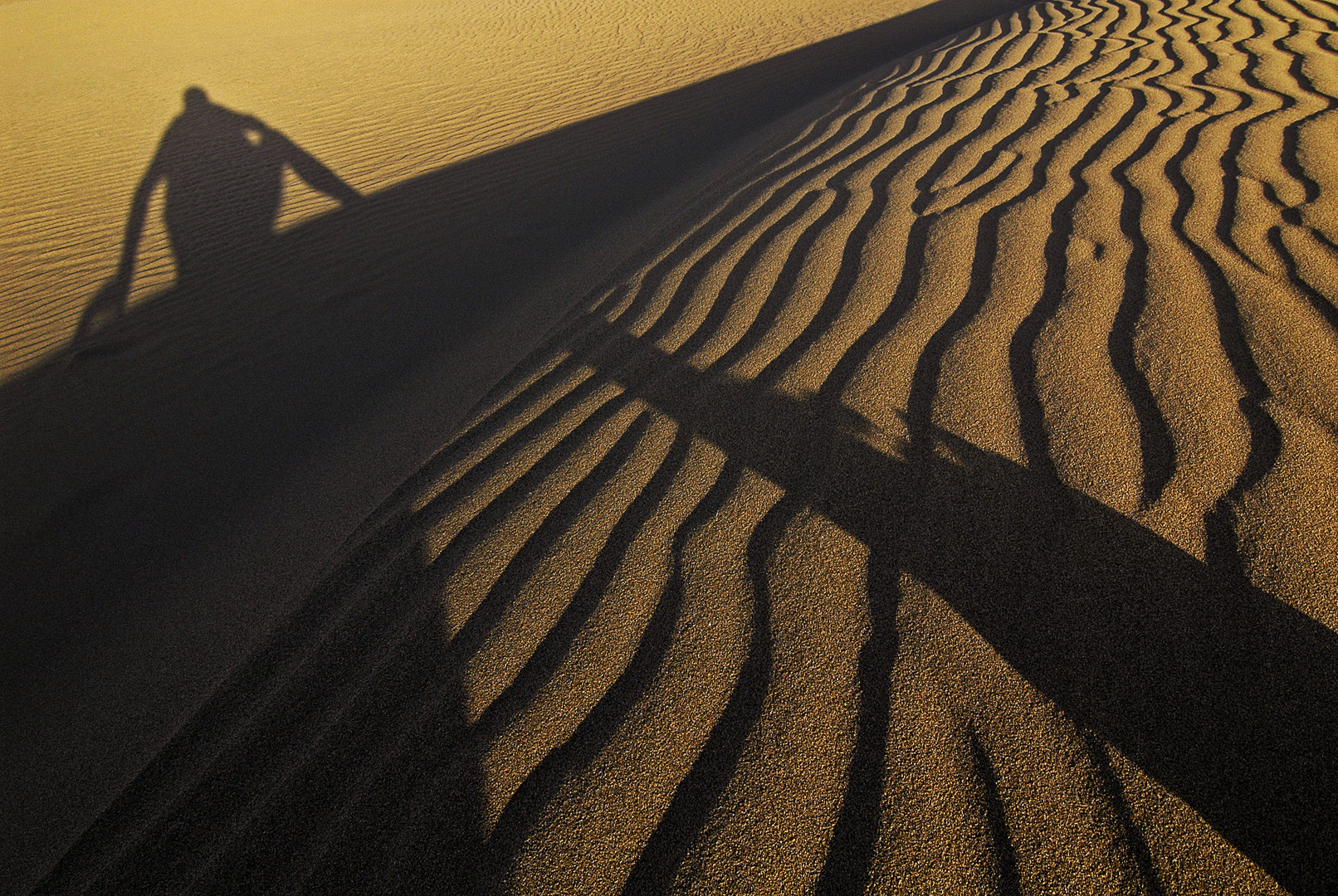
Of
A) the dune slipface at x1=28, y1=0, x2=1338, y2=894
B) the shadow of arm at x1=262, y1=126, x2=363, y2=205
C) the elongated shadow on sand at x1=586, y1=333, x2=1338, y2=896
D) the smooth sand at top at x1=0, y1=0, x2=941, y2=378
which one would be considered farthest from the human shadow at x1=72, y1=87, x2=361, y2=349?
the elongated shadow on sand at x1=586, y1=333, x2=1338, y2=896

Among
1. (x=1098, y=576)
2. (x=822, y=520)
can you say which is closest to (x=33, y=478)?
(x=822, y=520)

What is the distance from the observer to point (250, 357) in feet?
13.3

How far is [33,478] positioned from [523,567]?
2.75 metres

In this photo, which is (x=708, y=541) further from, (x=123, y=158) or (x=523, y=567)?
→ (x=123, y=158)

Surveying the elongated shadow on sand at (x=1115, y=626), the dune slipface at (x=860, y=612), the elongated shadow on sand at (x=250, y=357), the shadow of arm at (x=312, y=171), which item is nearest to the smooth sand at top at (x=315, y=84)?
the shadow of arm at (x=312, y=171)

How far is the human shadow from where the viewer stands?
5.14 m

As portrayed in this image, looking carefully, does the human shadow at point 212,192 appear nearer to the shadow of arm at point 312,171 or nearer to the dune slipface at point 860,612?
the shadow of arm at point 312,171

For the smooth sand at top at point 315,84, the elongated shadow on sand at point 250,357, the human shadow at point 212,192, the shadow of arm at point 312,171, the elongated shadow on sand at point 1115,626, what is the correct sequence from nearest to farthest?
the elongated shadow on sand at point 1115,626 → the elongated shadow on sand at point 250,357 → the human shadow at point 212,192 → the smooth sand at top at point 315,84 → the shadow of arm at point 312,171

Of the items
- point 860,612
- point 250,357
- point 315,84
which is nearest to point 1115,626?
point 860,612

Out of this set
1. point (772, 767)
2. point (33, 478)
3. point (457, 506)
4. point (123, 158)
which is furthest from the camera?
point (123, 158)

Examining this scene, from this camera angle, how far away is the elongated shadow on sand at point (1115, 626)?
1.31m

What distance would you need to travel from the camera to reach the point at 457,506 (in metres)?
2.38

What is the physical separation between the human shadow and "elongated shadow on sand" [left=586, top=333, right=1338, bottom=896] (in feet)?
15.9

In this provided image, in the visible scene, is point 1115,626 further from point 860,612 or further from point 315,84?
point 315,84
